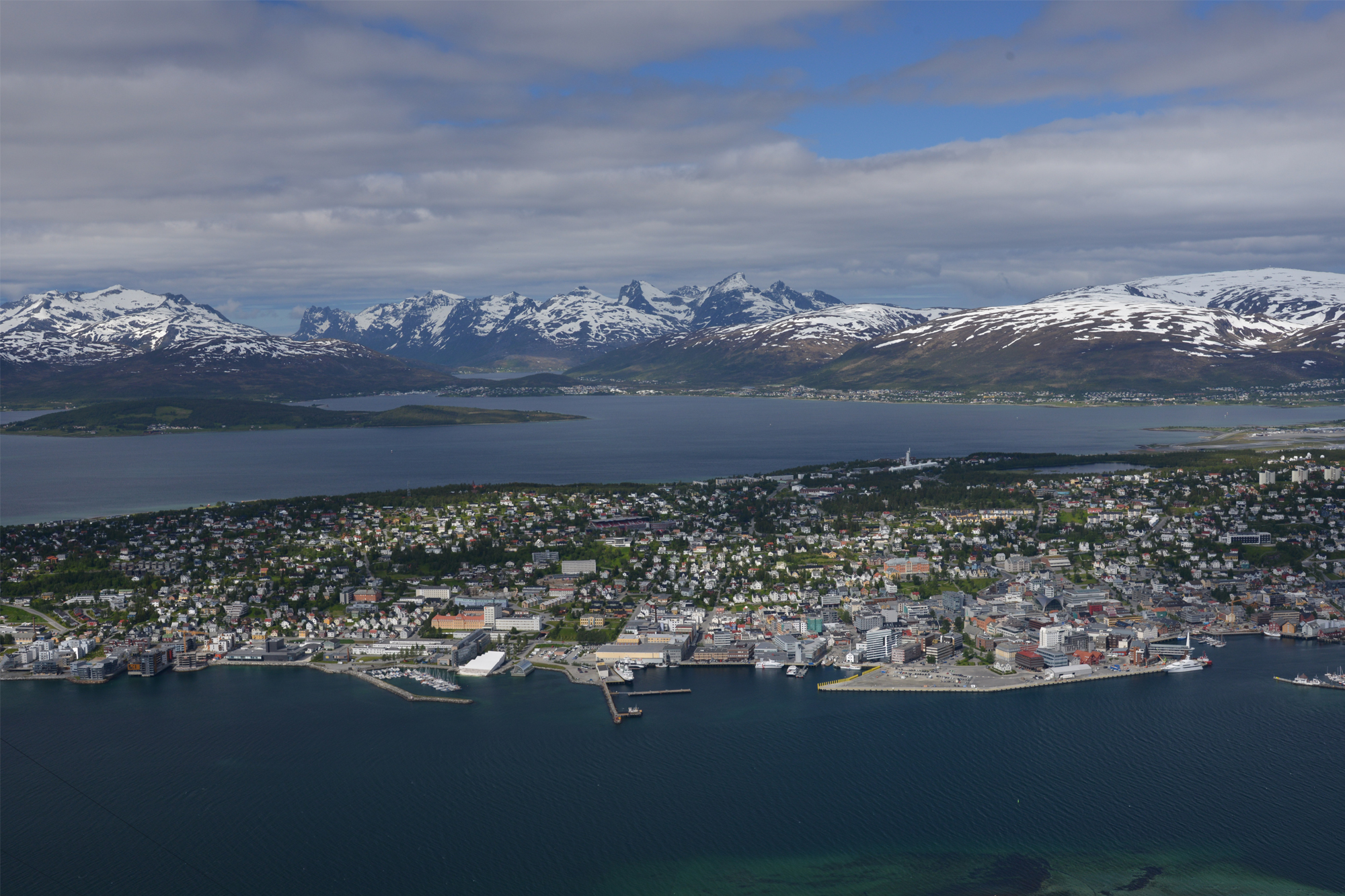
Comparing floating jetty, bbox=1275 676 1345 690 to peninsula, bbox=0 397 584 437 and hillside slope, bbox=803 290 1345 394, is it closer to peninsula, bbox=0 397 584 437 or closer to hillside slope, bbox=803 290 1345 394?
peninsula, bbox=0 397 584 437

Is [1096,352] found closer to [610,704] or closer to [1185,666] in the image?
[1185,666]

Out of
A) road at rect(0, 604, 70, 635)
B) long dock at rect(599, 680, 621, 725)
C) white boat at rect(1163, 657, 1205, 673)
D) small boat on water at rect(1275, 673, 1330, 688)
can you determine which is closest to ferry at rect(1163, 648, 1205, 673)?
white boat at rect(1163, 657, 1205, 673)

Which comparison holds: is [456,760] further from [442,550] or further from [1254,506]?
[1254,506]

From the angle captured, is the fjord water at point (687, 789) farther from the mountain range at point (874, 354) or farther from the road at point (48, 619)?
the mountain range at point (874, 354)

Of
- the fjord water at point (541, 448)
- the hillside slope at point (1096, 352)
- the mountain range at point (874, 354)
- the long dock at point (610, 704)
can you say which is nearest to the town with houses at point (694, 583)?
the long dock at point (610, 704)

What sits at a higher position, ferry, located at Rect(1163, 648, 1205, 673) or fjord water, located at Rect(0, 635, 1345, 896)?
ferry, located at Rect(1163, 648, 1205, 673)

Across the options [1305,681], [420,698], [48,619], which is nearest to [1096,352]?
[1305,681]

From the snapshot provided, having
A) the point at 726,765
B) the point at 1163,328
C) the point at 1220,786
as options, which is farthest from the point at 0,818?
the point at 1163,328

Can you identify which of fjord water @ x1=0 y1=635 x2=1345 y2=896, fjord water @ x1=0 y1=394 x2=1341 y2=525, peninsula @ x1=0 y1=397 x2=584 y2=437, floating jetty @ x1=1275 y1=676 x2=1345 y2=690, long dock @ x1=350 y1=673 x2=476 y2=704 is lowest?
fjord water @ x1=0 y1=635 x2=1345 y2=896
